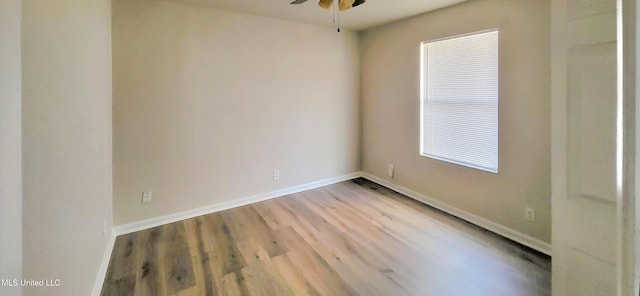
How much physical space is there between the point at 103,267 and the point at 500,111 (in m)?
3.68

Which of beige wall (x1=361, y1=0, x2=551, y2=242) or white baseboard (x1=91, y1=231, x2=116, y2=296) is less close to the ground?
beige wall (x1=361, y1=0, x2=551, y2=242)

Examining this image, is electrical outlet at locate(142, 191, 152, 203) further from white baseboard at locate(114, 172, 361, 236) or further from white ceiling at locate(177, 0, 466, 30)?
white ceiling at locate(177, 0, 466, 30)

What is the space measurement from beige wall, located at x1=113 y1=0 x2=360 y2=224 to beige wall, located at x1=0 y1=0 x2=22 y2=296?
2518mm

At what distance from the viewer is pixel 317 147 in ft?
14.1

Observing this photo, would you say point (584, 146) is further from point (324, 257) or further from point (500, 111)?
point (324, 257)

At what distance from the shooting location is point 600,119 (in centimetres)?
117

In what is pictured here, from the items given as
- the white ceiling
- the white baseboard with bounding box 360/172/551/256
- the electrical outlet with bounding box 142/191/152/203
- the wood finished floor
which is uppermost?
the white ceiling

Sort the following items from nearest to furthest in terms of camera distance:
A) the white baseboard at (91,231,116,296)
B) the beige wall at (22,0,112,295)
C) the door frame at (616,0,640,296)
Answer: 1. the door frame at (616,0,640,296)
2. the beige wall at (22,0,112,295)
3. the white baseboard at (91,231,116,296)

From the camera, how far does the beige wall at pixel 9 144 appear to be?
0.55 meters

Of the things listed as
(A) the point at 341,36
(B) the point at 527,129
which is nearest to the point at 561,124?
(B) the point at 527,129

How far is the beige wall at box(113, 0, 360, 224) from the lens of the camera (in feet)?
9.46

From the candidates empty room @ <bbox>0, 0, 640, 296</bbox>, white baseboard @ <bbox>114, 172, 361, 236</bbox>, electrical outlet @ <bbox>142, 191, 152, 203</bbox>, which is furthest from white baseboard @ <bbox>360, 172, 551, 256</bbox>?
electrical outlet @ <bbox>142, 191, 152, 203</bbox>

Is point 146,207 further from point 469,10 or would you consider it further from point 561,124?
point 469,10

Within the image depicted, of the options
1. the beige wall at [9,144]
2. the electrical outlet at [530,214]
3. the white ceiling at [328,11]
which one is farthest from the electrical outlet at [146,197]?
the electrical outlet at [530,214]
